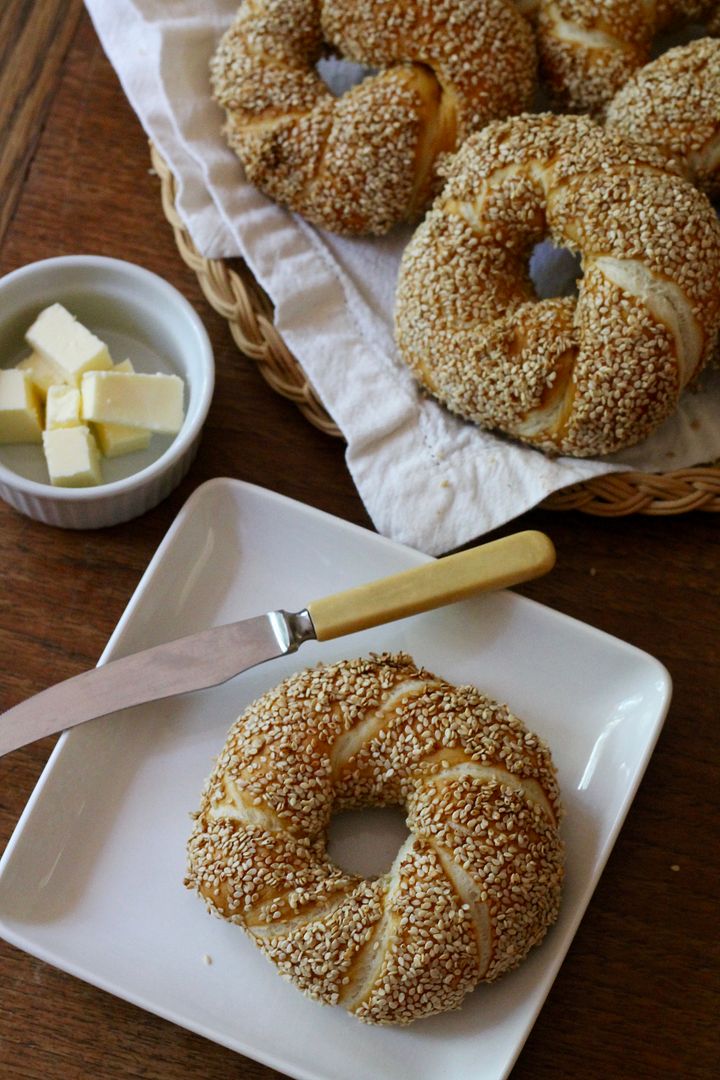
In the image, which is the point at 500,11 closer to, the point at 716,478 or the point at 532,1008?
the point at 716,478

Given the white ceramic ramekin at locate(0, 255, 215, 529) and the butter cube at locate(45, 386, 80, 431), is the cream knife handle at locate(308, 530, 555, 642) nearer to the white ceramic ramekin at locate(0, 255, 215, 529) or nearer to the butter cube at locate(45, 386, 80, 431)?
the white ceramic ramekin at locate(0, 255, 215, 529)

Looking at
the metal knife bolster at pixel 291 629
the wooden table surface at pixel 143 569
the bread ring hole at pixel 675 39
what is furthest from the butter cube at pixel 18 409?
the bread ring hole at pixel 675 39

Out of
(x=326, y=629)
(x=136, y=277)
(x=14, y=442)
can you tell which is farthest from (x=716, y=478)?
(x=14, y=442)

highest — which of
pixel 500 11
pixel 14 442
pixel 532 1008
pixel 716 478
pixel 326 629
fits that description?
pixel 500 11

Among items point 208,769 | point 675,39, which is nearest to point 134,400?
point 208,769

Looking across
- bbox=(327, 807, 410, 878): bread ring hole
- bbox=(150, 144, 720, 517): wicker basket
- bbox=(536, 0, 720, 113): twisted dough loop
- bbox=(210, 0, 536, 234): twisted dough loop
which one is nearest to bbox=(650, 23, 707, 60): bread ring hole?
bbox=(536, 0, 720, 113): twisted dough loop

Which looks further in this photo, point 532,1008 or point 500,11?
point 500,11

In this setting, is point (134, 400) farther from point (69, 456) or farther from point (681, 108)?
point (681, 108)
